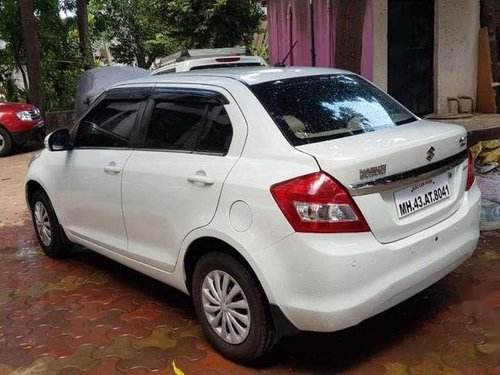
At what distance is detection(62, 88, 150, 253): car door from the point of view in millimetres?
3783

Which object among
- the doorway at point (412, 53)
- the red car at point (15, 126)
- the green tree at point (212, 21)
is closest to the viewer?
the doorway at point (412, 53)

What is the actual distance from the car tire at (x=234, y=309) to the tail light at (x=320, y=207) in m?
0.45

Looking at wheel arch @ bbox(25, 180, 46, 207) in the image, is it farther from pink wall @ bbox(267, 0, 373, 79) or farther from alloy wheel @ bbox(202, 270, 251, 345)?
pink wall @ bbox(267, 0, 373, 79)

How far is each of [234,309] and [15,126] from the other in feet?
32.5

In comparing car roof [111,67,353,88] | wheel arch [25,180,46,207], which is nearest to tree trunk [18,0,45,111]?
wheel arch [25,180,46,207]

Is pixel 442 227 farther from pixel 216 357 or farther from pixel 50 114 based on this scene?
pixel 50 114

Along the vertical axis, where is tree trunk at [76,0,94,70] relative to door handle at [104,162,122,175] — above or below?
above

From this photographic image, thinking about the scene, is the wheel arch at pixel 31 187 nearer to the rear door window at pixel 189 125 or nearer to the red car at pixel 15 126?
the rear door window at pixel 189 125

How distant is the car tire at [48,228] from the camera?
480cm

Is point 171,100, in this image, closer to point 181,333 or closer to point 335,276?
point 181,333

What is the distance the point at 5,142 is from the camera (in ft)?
37.7

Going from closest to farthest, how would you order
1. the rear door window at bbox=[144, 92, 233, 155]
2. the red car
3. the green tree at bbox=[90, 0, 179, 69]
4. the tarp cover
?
the rear door window at bbox=[144, 92, 233, 155]
the tarp cover
the red car
the green tree at bbox=[90, 0, 179, 69]

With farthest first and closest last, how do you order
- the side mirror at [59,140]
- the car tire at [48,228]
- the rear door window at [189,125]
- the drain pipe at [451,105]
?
the drain pipe at [451,105]
the car tire at [48,228]
the side mirror at [59,140]
the rear door window at [189,125]

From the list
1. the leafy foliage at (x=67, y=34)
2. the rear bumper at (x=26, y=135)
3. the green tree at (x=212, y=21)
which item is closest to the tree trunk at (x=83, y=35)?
the leafy foliage at (x=67, y=34)
